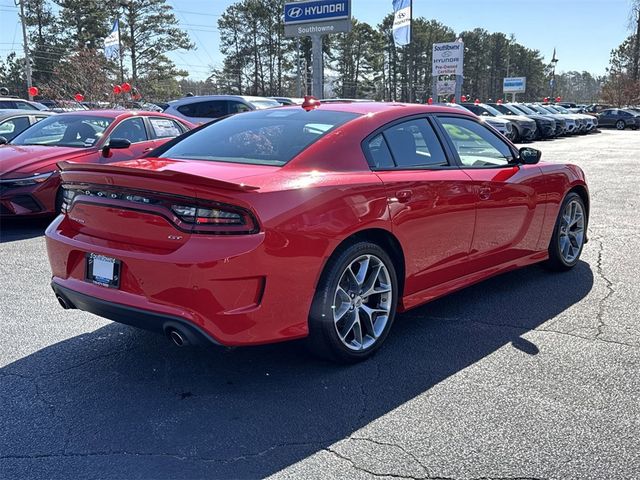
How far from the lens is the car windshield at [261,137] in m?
3.71

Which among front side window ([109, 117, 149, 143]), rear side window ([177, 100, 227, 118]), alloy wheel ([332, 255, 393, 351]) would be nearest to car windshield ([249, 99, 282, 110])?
rear side window ([177, 100, 227, 118])

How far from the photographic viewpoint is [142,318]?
3.12m

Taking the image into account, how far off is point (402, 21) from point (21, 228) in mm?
22910

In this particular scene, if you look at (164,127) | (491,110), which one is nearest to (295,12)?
(491,110)

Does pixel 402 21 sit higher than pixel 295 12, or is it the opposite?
pixel 402 21

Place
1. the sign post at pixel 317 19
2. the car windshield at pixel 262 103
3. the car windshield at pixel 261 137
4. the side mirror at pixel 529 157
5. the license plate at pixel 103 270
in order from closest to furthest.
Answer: the license plate at pixel 103 270 < the car windshield at pixel 261 137 < the side mirror at pixel 529 157 < the car windshield at pixel 262 103 < the sign post at pixel 317 19

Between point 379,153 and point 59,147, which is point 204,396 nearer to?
point 379,153

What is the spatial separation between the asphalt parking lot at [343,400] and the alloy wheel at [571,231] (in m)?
0.87

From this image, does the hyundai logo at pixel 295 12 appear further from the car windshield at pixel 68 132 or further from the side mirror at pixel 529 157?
the side mirror at pixel 529 157

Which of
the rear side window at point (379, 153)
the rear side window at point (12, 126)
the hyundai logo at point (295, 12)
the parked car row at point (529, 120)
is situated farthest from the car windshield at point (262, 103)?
the rear side window at point (379, 153)

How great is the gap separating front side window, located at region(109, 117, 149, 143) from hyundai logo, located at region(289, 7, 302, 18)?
16450 millimetres

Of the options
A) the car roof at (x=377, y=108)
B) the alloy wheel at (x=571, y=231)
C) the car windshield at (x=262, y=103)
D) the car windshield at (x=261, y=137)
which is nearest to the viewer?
the car windshield at (x=261, y=137)

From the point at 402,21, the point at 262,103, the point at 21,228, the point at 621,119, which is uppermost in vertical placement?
the point at 402,21

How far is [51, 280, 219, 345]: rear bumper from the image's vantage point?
3.02m
